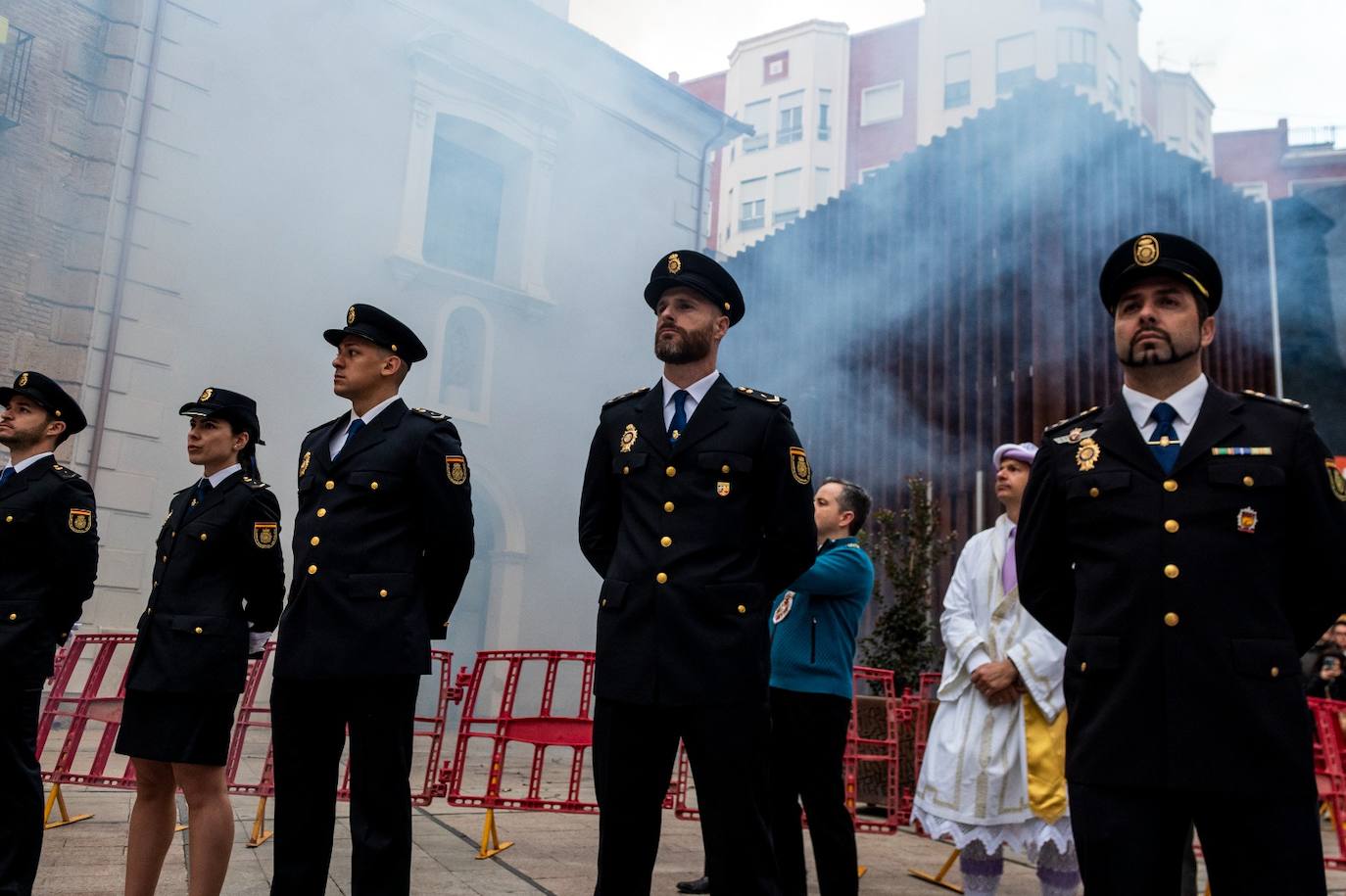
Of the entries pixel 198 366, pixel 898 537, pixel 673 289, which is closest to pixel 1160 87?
pixel 898 537

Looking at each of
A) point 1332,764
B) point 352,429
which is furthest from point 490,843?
point 1332,764

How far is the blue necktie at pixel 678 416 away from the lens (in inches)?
103

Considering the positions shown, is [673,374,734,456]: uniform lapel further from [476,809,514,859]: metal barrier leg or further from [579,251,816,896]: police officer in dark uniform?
[476,809,514,859]: metal barrier leg

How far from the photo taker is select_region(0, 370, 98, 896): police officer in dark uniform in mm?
3041

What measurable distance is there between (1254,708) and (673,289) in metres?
1.60

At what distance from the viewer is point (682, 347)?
2.64 metres

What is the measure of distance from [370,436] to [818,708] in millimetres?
1809

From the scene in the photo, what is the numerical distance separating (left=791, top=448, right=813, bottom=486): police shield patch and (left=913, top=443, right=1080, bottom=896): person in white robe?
5.17ft

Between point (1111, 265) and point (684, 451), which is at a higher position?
point (1111, 265)

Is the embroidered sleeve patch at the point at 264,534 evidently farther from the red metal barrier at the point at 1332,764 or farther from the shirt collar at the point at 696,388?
the red metal barrier at the point at 1332,764

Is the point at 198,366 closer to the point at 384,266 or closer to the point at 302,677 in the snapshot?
the point at 384,266

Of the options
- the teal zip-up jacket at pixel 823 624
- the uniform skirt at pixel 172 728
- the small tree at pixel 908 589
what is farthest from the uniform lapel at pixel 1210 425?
the small tree at pixel 908 589

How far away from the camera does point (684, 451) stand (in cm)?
257

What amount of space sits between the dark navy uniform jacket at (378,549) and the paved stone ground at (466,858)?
4.36 feet
